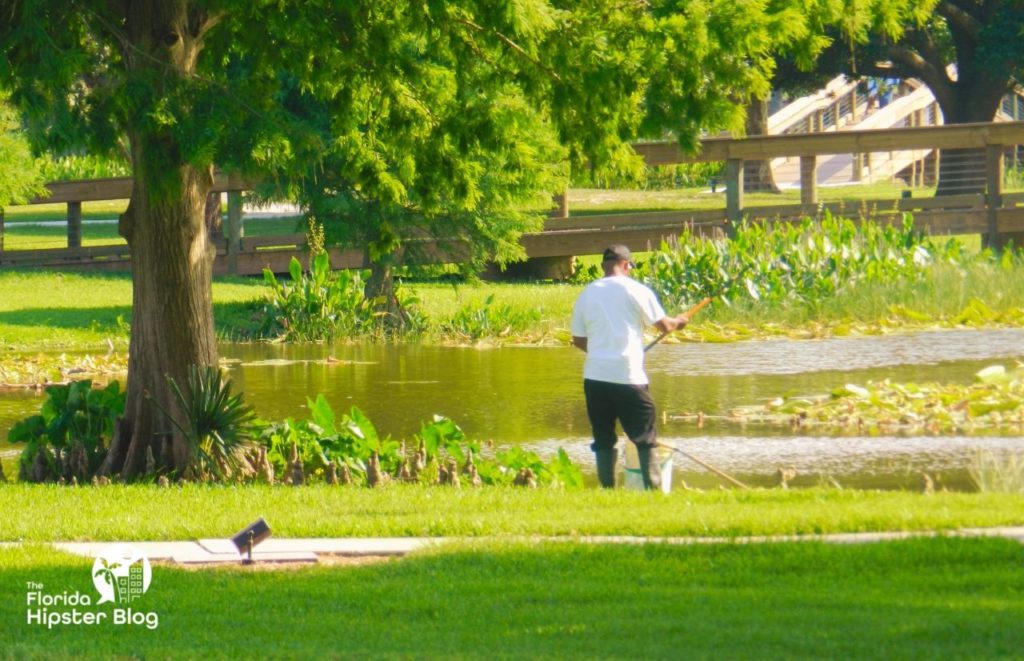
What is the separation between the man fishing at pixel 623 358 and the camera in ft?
32.4

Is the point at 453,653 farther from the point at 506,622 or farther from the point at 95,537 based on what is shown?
the point at 95,537

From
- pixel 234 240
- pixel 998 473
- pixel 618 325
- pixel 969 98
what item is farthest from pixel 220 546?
pixel 969 98

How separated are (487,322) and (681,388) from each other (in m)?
5.23

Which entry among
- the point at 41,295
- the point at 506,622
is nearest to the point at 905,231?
the point at 41,295

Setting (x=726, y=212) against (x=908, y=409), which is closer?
(x=908, y=409)

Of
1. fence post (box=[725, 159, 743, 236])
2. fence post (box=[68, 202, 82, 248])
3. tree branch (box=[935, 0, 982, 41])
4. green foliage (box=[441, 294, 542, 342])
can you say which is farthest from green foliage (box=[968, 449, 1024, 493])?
tree branch (box=[935, 0, 982, 41])

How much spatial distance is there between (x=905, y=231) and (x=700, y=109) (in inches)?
452

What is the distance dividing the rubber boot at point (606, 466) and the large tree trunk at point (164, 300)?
2.92 m

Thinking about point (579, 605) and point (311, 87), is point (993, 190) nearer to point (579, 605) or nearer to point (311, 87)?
point (311, 87)

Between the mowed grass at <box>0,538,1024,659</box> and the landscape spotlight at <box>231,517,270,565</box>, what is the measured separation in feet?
0.42

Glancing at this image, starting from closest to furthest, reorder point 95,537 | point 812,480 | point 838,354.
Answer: point 95,537, point 812,480, point 838,354

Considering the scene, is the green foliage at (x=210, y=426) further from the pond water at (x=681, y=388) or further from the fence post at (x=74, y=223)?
the fence post at (x=74, y=223)

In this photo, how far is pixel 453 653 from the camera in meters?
5.77

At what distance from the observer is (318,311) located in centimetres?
1991
